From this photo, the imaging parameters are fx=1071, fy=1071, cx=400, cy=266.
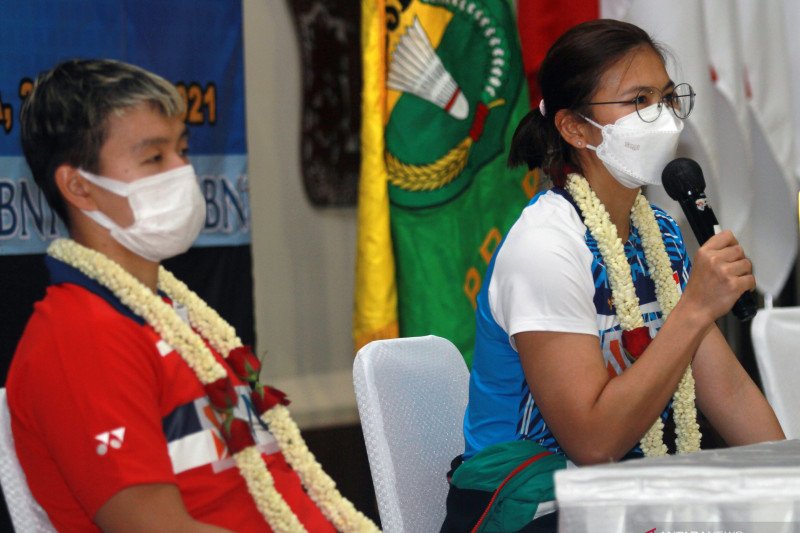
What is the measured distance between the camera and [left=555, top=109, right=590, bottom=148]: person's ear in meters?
2.02

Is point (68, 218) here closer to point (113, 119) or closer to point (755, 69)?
point (113, 119)

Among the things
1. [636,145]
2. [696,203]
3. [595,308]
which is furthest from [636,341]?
[636,145]

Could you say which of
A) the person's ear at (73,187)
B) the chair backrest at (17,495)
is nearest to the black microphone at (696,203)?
the person's ear at (73,187)

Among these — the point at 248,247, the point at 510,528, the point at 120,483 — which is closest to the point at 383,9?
the point at 248,247

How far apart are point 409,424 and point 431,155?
1.33m

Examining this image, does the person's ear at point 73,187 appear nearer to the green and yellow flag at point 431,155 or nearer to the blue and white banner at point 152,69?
the blue and white banner at point 152,69

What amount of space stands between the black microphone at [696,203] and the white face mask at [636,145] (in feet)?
0.39

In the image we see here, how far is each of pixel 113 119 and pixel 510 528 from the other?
33.8 inches

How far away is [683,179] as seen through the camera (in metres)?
1.81

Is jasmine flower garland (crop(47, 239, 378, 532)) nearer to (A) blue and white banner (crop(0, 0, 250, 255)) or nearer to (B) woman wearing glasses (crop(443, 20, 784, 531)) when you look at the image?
(B) woman wearing glasses (crop(443, 20, 784, 531))

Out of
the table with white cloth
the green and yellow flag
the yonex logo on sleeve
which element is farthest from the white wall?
the table with white cloth

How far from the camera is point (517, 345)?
1.78 meters

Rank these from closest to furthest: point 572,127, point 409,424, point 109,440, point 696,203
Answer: point 109,440
point 696,203
point 409,424
point 572,127

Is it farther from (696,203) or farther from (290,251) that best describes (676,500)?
(290,251)
